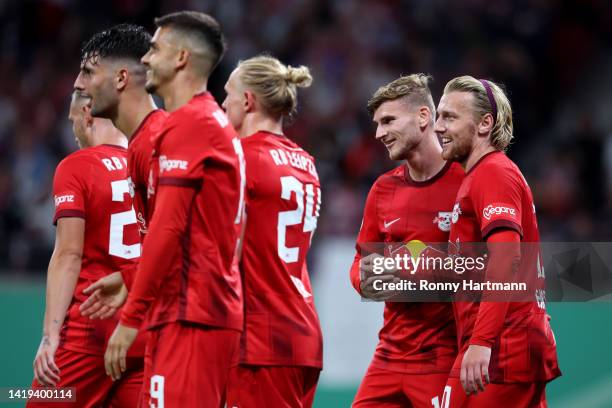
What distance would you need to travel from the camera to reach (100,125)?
579cm

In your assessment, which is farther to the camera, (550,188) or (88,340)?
(550,188)

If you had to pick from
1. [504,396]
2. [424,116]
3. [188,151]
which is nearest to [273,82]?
[424,116]

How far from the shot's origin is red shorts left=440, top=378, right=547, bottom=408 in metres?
4.90

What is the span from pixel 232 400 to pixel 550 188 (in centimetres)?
678

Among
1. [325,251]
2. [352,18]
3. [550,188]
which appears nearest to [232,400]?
[325,251]

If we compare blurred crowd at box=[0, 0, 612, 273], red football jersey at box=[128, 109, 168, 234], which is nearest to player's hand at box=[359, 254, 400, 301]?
red football jersey at box=[128, 109, 168, 234]

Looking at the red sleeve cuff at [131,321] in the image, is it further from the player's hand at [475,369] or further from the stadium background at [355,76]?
the stadium background at [355,76]

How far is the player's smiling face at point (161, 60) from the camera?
460 centimetres

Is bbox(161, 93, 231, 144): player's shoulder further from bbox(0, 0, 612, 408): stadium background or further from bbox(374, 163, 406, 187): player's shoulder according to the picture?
bbox(0, 0, 612, 408): stadium background

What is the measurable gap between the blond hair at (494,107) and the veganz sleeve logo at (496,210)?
480 mm

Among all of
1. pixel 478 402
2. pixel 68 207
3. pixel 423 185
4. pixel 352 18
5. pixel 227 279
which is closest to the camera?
pixel 227 279

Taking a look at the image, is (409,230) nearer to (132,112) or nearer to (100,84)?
(132,112)

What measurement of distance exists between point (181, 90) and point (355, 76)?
→ 813 centimetres

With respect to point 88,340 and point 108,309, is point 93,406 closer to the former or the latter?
point 88,340
